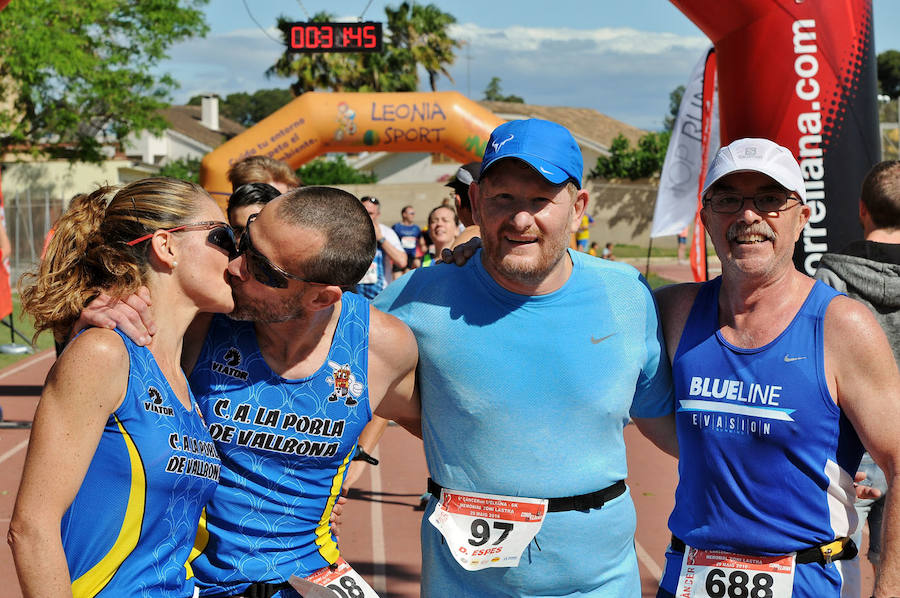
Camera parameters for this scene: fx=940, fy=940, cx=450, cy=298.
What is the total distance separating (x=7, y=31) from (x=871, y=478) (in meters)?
22.5

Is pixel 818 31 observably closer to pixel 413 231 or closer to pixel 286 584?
pixel 286 584

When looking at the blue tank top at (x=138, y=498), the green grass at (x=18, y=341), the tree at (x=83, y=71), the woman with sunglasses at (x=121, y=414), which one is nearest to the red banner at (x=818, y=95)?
the woman with sunglasses at (x=121, y=414)

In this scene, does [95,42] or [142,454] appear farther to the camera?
[95,42]

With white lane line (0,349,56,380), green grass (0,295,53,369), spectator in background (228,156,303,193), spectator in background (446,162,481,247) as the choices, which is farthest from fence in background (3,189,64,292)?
spectator in background (446,162,481,247)

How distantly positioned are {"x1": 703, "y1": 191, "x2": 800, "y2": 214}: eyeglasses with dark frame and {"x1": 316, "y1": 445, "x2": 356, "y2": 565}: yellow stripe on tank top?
4.07 ft

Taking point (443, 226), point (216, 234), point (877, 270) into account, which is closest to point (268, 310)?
point (216, 234)

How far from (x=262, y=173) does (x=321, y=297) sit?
270cm

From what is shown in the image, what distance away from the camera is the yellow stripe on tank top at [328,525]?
2.56m

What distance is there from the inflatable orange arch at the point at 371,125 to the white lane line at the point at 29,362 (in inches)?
135

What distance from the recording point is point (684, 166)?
24.4 ft

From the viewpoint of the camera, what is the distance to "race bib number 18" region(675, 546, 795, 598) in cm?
253

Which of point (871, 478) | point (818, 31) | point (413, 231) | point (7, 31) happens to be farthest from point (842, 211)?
point (7, 31)

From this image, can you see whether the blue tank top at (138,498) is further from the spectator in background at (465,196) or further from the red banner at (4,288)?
the red banner at (4,288)

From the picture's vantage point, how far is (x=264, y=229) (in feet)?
7.84
